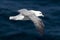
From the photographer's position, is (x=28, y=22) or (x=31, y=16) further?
(x=31, y=16)

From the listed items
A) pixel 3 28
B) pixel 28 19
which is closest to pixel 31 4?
pixel 28 19

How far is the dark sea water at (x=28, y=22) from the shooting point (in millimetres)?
9062

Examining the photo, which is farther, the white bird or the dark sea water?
the white bird

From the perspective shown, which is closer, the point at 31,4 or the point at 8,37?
the point at 8,37

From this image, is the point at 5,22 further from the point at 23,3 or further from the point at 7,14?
the point at 23,3

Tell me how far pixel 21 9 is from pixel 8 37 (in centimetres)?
252

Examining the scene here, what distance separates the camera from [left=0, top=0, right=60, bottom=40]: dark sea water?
9.06m

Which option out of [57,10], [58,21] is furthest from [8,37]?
[57,10]

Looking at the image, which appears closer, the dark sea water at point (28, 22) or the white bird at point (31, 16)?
the dark sea water at point (28, 22)

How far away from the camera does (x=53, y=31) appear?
30.8 feet

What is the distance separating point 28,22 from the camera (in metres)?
9.98

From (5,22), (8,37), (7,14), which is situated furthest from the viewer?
(7,14)

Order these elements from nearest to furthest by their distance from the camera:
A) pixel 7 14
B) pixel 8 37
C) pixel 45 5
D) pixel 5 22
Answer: pixel 8 37, pixel 5 22, pixel 7 14, pixel 45 5

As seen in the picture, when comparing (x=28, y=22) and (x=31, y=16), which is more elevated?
(x=31, y=16)
